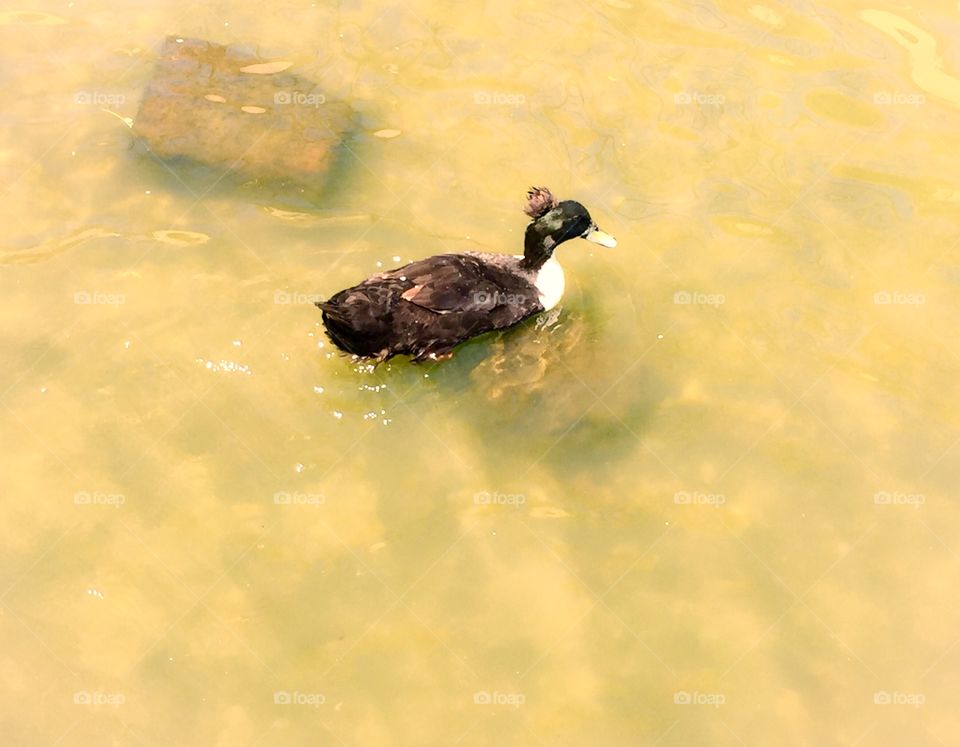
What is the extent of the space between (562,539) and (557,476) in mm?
611

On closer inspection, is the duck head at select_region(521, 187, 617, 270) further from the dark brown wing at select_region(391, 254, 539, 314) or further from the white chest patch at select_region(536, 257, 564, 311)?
the dark brown wing at select_region(391, 254, 539, 314)

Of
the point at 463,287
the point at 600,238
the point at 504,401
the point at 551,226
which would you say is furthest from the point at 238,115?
the point at 504,401

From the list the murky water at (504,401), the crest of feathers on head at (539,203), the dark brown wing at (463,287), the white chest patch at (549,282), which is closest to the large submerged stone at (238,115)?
the murky water at (504,401)

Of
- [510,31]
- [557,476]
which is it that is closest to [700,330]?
[557,476]

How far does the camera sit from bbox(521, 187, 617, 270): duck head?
8.08 m

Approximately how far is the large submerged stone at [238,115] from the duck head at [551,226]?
8.80 ft

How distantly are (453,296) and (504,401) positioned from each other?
1174 millimetres

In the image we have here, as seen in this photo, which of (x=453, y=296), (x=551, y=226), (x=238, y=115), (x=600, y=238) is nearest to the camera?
(x=453, y=296)

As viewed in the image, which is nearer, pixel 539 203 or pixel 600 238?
pixel 539 203

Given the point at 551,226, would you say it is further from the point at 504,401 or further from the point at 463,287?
the point at 504,401

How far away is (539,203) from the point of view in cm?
818

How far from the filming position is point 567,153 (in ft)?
31.4

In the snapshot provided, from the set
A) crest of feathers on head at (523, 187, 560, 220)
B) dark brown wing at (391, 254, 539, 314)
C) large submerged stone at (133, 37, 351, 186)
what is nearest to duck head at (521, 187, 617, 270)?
crest of feathers on head at (523, 187, 560, 220)

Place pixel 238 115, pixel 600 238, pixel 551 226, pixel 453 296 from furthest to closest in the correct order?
pixel 238 115 → pixel 600 238 → pixel 551 226 → pixel 453 296
